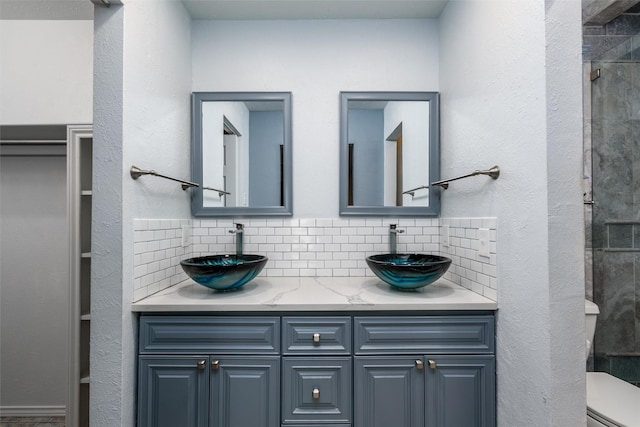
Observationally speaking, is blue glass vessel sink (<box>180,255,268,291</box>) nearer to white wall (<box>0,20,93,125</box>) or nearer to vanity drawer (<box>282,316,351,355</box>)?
vanity drawer (<box>282,316,351,355</box>)

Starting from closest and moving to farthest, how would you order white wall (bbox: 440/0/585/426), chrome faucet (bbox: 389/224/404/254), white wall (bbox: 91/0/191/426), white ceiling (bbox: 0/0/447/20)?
white wall (bbox: 440/0/585/426) < white wall (bbox: 91/0/191/426) < white ceiling (bbox: 0/0/447/20) < chrome faucet (bbox: 389/224/404/254)

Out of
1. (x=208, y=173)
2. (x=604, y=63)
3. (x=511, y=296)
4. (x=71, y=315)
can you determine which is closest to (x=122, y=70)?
(x=208, y=173)

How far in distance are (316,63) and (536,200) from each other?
1520mm

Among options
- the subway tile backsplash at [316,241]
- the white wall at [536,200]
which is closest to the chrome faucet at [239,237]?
the subway tile backsplash at [316,241]

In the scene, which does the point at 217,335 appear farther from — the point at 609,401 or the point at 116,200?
the point at 609,401

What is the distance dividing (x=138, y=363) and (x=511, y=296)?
1.64 m

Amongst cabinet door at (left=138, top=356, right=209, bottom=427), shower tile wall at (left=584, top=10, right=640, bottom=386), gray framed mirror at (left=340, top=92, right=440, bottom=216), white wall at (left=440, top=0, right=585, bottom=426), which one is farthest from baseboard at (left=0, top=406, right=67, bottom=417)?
shower tile wall at (left=584, top=10, right=640, bottom=386)

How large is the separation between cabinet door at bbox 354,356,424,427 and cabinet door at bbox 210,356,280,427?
1.23ft

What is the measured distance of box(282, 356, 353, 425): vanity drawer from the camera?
129 cm

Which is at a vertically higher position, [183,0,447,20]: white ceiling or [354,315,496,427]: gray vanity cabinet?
[183,0,447,20]: white ceiling

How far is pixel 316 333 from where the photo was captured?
130cm

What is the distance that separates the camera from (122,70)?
1.18m

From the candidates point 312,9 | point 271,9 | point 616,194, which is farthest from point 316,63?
point 616,194

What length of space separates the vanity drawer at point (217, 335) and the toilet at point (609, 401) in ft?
4.61
